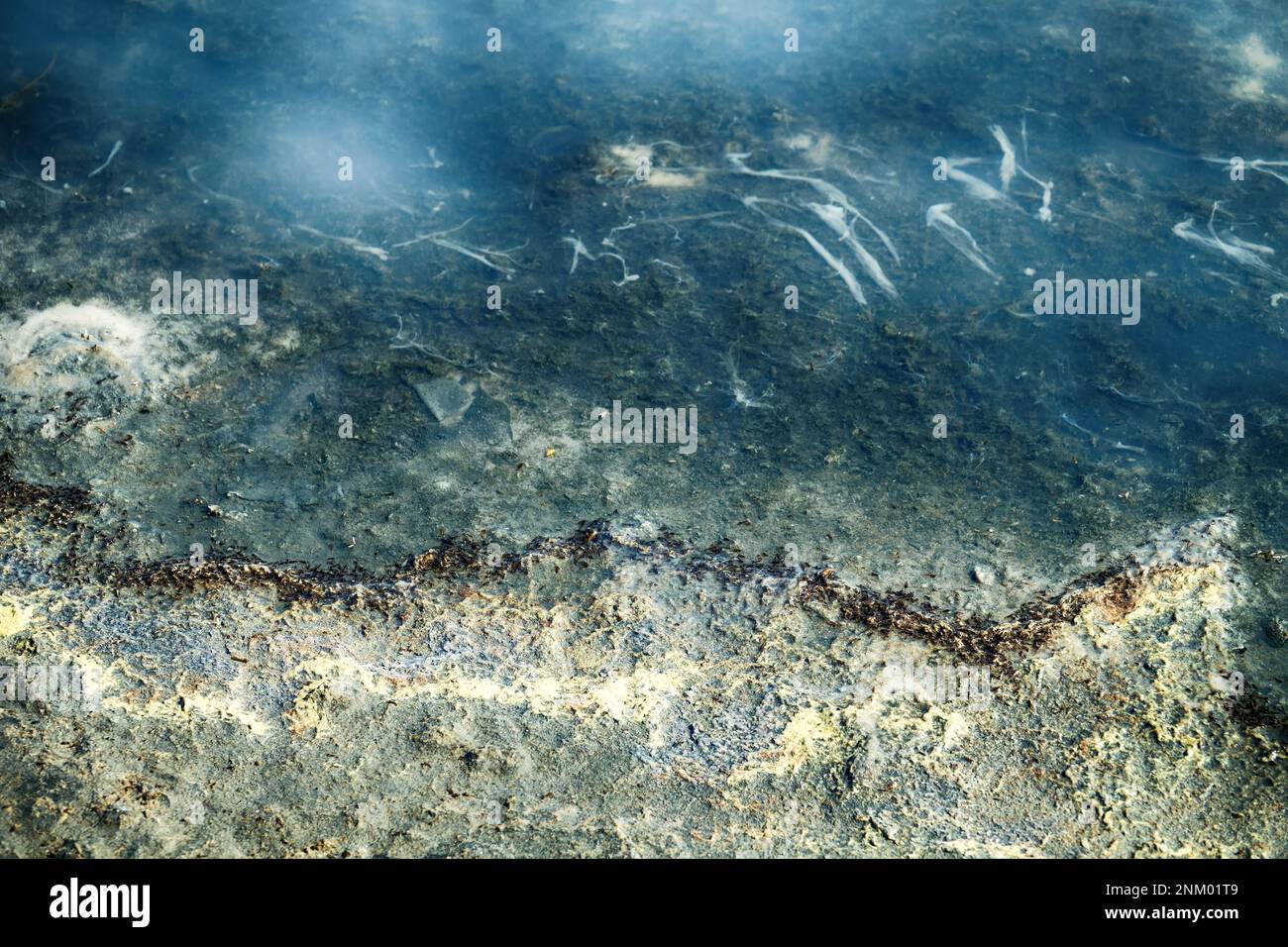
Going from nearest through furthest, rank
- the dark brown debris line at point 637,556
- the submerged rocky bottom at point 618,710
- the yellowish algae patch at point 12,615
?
1. the submerged rocky bottom at point 618,710
2. the yellowish algae patch at point 12,615
3. the dark brown debris line at point 637,556

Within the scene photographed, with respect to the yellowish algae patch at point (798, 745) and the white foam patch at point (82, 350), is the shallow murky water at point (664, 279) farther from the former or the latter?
the yellowish algae patch at point (798, 745)

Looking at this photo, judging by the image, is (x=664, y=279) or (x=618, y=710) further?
(x=664, y=279)

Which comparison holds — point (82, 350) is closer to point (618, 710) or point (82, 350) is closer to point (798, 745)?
point (618, 710)

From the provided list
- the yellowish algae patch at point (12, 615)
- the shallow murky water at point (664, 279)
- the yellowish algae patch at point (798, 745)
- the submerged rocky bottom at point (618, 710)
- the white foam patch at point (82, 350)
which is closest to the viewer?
the submerged rocky bottom at point (618, 710)

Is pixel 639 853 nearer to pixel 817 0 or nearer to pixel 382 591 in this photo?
pixel 382 591

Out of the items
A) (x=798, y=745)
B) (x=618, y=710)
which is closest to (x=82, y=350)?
(x=618, y=710)

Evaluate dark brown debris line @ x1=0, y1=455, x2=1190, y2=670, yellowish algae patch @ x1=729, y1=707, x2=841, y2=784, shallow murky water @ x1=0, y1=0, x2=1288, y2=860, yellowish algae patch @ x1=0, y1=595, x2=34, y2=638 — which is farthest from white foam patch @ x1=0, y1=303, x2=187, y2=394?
yellowish algae patch @ x1=729, y1=707, x2=841, y2=784

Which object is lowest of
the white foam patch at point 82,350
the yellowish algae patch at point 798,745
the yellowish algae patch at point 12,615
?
the yellowish algae patch at point 798,745

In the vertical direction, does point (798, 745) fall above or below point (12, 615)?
below

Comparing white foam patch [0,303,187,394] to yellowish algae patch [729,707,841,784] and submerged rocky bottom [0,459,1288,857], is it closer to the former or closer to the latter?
submerged rocky bottom [0,459,1288,857]

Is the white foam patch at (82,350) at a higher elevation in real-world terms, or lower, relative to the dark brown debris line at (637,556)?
higher

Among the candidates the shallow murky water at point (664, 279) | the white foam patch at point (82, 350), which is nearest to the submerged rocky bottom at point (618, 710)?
the shallow murky water at point (664, 279)
